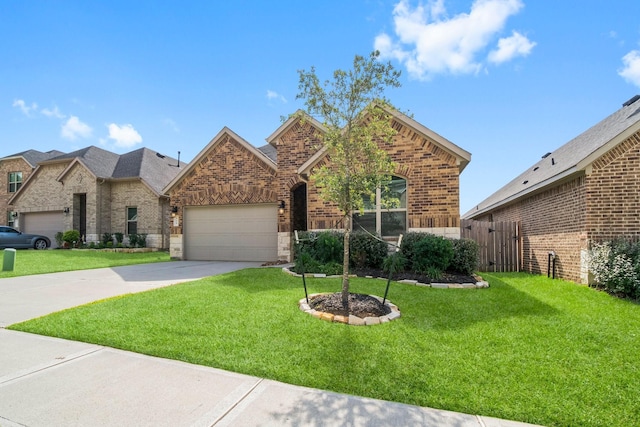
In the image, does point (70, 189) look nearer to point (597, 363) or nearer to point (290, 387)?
point (290, 387)

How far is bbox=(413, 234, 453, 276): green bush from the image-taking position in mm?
8062

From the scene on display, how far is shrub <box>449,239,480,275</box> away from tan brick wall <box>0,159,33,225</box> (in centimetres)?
2862

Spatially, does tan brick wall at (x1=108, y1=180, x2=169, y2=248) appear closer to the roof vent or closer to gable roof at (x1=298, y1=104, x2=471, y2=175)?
gable roof at (x1=298, y1=104, x2=471, y2=175)

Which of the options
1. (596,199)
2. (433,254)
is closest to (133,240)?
(433,254)

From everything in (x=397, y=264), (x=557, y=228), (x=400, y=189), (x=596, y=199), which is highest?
(x=400, y=189)

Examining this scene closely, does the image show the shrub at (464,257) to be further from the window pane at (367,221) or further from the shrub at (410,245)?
the window pane at (367,221)

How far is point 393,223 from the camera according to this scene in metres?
10.5

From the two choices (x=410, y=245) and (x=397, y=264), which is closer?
(x=397, y=264)

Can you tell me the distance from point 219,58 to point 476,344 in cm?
1156

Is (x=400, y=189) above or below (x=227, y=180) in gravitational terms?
below

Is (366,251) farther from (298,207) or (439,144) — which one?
(298,207)

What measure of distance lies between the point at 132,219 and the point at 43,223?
717 centimetres

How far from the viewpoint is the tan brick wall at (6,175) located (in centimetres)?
2327

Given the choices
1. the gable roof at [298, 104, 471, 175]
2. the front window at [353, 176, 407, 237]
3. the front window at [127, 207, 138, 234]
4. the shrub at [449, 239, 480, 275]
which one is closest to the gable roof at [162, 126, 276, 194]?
the gable roof at [298, 104, 471, 175]
